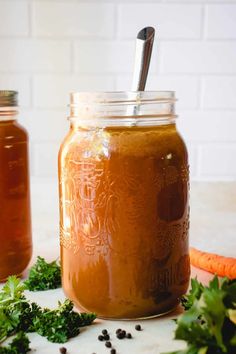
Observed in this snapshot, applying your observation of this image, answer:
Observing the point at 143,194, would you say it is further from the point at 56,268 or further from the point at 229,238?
the point at 229,238

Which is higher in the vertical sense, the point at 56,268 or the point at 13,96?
the point at 13,96

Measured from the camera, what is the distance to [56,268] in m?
1.15

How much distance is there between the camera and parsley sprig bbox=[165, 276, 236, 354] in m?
0.74

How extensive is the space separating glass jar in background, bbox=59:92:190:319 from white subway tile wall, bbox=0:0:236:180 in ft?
2.77

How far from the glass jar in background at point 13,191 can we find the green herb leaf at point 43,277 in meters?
0.04

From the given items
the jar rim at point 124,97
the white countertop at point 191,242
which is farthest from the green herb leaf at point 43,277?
the jar rim at point 124,97

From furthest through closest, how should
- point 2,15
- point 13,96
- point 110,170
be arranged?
point 2,15
point 13,96
point 110,170

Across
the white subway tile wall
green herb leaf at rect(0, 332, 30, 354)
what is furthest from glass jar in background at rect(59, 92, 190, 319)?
the white subway tile wall

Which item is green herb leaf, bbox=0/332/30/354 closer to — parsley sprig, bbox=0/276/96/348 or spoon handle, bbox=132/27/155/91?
parsley sprig, bbox=0/276/96/348

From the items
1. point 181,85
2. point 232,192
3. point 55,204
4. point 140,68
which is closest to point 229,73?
point 181,85

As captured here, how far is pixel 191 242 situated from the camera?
1459 millimetres

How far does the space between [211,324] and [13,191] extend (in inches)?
20.6

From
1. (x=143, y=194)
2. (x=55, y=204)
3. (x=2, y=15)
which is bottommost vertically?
(x=55, y=204)

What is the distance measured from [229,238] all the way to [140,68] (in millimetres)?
701
